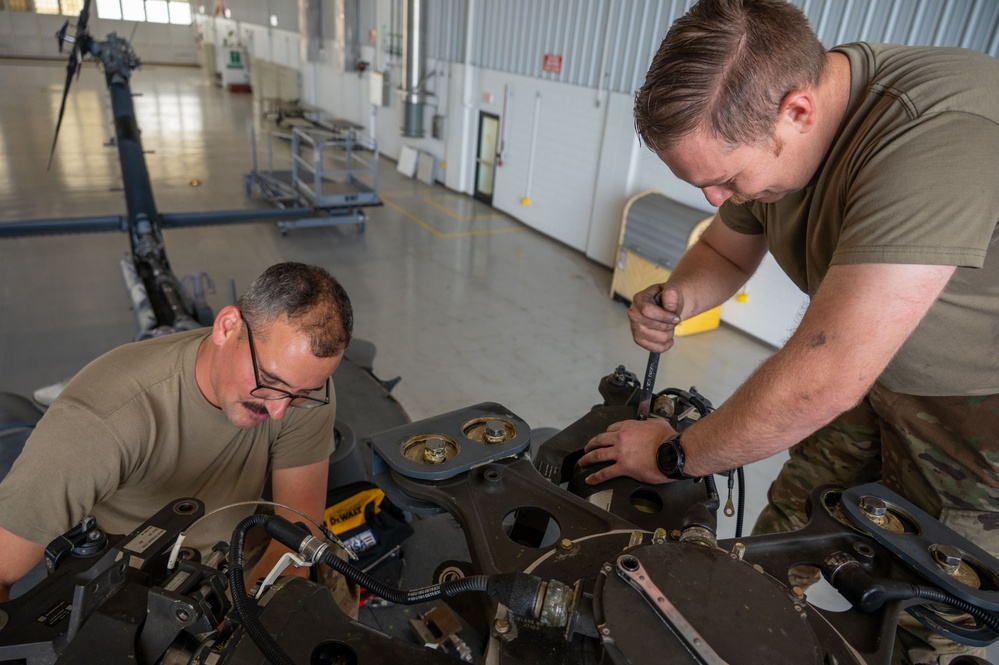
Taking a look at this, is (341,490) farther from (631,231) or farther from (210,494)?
(631,231)

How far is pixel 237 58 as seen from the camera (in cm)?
1772

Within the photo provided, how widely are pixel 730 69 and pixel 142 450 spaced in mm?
1535

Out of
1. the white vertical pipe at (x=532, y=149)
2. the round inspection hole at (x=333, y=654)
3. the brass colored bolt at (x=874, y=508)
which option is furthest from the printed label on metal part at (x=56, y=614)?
the white vertical pipe at (x=532, y=149)

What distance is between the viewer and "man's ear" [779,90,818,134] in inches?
39.4

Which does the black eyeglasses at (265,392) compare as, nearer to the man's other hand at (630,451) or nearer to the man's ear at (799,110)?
the man's other hand at (630,451)

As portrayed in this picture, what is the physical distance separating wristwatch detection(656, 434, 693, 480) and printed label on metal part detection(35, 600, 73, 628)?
97cm

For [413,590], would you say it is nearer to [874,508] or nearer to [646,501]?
[646,501]

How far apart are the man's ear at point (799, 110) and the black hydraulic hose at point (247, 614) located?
3.52 feet

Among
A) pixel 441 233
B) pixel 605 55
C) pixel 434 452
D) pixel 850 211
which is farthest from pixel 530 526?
pixel 441 233

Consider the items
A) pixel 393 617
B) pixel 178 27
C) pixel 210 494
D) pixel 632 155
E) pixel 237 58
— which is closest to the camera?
pixel 210 494

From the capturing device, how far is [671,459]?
1.16 metres

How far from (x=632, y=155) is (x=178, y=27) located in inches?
837

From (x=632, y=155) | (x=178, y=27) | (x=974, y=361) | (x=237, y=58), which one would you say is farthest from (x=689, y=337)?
(x=178, y=27)

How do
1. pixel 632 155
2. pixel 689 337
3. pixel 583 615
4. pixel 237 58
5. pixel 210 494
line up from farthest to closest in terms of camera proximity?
pixel 237 58 < pixel 632 155 < pixel 689 337 < pixel 210 494 < pixel 583 615
